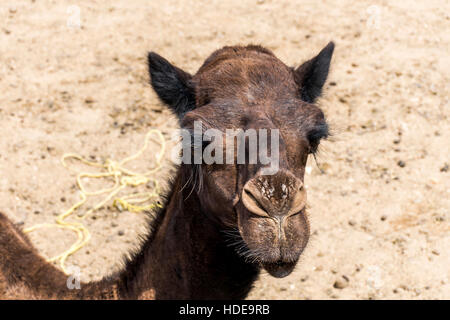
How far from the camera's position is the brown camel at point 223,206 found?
12.0ft

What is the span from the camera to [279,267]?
12.3 feet

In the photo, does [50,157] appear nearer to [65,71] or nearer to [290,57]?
[65,71]

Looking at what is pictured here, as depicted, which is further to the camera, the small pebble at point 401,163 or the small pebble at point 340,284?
the small pebble at point 401,163

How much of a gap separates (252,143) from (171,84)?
1086mm

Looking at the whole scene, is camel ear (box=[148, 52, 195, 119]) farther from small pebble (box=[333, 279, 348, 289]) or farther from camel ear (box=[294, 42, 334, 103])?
small pebble (box=[333, 279, 348, 289])

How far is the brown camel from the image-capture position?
3.65 meters

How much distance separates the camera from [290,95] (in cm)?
421

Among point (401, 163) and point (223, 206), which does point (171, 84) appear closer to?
point (223, 206)

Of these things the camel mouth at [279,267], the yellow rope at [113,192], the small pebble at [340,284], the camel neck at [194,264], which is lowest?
the small pebble at [340,284]

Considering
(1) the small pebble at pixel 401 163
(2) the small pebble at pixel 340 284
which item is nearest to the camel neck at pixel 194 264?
(2) the small pebble at pixel 340 284

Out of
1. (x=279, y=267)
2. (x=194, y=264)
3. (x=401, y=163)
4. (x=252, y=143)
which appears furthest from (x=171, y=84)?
(x=401, y=163)

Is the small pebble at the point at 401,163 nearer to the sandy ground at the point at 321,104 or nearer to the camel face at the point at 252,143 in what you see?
the sandy ground at the point at 321,104

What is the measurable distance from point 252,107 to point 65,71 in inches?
275
